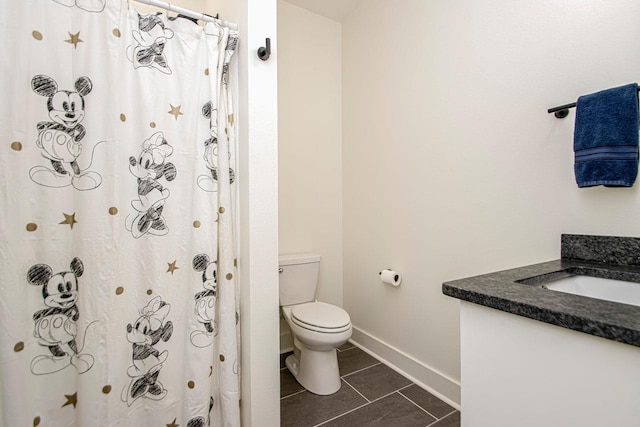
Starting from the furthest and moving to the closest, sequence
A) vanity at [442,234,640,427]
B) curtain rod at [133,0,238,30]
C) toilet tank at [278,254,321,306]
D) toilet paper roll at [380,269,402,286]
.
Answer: toilet tank at [278,254,321,306] → toilet paper roll at [380,269,402,286] → curtain rod at [133,0,238,30] → vanity at [442,234,640,427]

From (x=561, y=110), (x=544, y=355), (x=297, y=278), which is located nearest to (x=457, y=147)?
(x=561, y=110)

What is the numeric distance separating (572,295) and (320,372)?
151cm

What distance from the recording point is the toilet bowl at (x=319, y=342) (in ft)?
5.62

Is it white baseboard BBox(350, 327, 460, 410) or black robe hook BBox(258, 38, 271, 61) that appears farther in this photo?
white baseboard BBox(350, 327, 460, 410)

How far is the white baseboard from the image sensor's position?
169cm

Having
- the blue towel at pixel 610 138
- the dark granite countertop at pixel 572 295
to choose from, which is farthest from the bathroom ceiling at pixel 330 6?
the dark granite countertop at pixel 572 295

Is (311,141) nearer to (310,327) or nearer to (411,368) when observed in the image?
(310,327)

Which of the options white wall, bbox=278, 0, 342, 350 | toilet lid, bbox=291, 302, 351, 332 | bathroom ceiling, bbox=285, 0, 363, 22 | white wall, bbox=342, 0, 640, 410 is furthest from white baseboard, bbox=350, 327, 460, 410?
bathroom ceiling, bbox=285, 0, 363, 22

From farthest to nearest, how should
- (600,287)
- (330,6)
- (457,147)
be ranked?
(330,6)
(457,147)
(600,287)

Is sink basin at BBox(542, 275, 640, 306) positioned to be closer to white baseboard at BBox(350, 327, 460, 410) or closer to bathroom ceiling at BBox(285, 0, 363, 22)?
white baseboard at BBox(350, 327, 460, 410)

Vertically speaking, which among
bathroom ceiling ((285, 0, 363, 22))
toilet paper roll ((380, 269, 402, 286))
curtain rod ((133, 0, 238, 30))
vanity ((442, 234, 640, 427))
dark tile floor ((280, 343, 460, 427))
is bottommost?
dark tile floor ((280, 343, 460, 427))

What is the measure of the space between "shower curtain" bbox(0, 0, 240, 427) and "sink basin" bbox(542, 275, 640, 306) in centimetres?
133

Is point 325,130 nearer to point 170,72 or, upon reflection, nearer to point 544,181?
point 170,72

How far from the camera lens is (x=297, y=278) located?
2.17m
